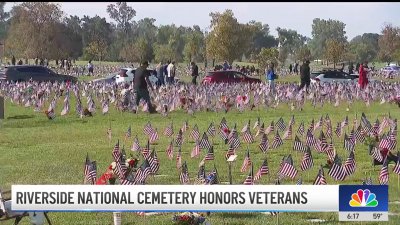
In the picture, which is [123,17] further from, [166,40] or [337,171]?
[337,171]

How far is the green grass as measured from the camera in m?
10.0

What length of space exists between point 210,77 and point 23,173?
2793 centimetres

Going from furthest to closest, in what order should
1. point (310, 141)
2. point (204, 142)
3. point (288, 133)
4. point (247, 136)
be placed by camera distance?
point (288, 133) → point (247, 136) → point (310, 141) → point (204, 142)

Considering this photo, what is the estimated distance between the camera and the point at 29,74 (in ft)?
135

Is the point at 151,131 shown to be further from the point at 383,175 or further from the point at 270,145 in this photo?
the point at 383,175

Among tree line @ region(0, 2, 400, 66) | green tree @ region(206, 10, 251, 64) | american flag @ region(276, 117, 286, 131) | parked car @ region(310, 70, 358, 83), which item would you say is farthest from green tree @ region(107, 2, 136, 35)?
american flag @ region(276, 117, 286, 131)

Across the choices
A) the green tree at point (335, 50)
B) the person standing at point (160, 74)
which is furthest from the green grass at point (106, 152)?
the green tree at point (335, 50)

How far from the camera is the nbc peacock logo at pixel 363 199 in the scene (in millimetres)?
7953

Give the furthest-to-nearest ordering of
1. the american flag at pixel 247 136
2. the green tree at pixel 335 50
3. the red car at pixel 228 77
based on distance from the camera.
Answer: the green tree at pixel 335 50 → the red car at pixel 228 77 → the american flag at pixel 247 136

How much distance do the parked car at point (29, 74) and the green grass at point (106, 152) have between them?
14.7 m

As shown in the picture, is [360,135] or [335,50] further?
[335,50]

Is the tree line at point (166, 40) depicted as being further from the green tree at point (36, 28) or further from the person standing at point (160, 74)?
the person standing at point (160, 74)

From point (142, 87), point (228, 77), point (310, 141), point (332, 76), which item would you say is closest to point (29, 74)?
point (228, 77)

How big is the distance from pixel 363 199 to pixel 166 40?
322 feet
